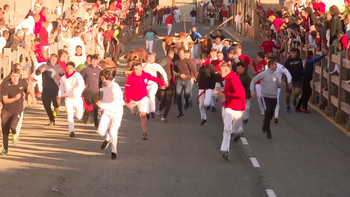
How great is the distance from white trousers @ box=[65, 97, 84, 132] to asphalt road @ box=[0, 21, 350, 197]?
0.36 m

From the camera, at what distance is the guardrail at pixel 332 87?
23625 mm

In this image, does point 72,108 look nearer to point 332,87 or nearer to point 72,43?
point 332,87

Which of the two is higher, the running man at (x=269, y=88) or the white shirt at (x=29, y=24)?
the white shirt at (x=29, y=24)

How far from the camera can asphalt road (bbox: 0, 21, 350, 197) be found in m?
15.1

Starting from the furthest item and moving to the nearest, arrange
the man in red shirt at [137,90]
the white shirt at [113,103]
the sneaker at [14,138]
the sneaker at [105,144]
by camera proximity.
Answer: the man in red shirt at [137,90] < the sneaker at [105,144] < the sneaker at [14,138] < the white shirt at [113,103]

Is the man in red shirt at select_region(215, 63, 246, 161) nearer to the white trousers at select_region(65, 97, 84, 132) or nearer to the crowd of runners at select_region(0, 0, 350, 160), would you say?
the crowd of runners at select_region(0, 0, 350, 160)

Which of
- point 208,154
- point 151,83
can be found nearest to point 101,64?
point 151,83

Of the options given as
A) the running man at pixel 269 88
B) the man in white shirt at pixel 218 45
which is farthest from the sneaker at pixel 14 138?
the man in white shirt at pixel 218 45

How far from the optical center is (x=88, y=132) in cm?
2156

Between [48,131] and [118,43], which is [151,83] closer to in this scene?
[48,131]

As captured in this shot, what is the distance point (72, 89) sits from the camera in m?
21.0

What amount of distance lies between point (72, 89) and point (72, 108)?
41 centimetres

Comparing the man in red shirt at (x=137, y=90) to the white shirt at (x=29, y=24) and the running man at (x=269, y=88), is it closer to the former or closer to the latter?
the running man at (x=269, y=88)

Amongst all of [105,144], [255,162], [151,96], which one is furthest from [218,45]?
[255,162]
